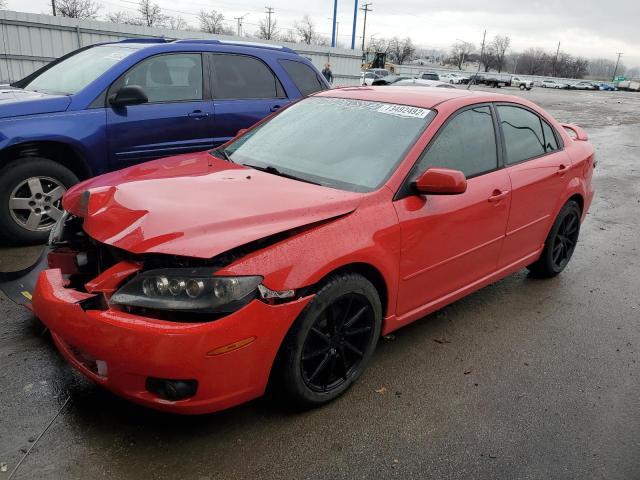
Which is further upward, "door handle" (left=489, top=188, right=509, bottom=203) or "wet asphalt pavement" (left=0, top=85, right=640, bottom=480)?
"door handle" (left=489, top=188, right=509, bottom=203)

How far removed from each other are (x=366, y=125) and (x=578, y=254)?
3.33m

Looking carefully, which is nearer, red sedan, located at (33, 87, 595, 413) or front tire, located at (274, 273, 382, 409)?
red sedan, located at (33, 87, 595, 413)

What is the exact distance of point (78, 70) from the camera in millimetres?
5477

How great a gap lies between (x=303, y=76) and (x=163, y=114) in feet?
6.37

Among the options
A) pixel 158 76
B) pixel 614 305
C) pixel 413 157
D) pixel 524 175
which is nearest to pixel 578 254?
pixel 614 305

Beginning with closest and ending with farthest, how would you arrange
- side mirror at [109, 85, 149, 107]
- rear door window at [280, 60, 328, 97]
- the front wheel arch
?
the front wheel arch < side mirror at [109, 85, 149, 107] < rear door window at [280, 60, 328, 97]

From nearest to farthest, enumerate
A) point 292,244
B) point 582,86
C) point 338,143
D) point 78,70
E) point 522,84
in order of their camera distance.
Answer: point 292,244 → point 338,143 → point 78,70 → point 522,84 → point 582,86

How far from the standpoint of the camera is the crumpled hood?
461cm

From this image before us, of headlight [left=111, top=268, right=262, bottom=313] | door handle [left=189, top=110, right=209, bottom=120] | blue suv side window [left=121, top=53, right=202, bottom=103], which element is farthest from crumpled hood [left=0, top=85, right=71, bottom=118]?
headlight [left=111, top=268, right=262, bottom=313]

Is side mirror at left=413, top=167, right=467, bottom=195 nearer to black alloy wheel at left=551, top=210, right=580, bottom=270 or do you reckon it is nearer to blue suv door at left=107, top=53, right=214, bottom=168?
black alloy wheel at left=551, top=210, right=580, bottom=270

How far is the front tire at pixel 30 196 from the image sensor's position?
4648 mm

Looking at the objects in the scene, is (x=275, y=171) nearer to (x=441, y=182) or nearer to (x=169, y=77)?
(x=441, y=182)

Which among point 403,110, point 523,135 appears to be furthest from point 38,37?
point 523,135

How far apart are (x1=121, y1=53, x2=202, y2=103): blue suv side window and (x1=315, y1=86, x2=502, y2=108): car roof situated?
2.12 metres
